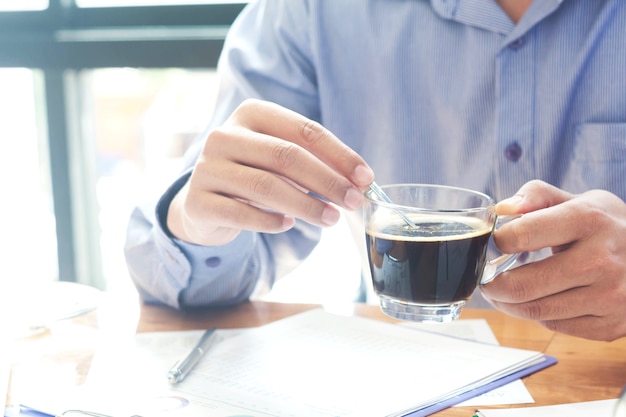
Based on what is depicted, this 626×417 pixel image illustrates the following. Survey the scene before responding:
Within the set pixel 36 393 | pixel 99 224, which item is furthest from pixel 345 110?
pixel 99 224

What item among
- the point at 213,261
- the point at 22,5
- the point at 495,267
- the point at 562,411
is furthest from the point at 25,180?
the point at 562,411

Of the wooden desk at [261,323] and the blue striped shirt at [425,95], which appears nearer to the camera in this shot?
the wooden desk at [261,323]

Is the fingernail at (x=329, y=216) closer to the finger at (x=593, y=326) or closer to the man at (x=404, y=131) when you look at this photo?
the man at (x=404, y=131)

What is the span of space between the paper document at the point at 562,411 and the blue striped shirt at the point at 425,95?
20.4 inches

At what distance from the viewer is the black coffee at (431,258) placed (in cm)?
77

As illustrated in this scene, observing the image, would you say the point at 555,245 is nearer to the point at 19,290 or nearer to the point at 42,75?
the point at 19,290

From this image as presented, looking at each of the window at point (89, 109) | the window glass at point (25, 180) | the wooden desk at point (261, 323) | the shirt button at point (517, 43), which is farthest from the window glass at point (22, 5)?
the shirt button at point (517, 43)

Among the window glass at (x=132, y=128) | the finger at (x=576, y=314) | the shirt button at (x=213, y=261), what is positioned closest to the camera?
the finger at (x=576, y=314)

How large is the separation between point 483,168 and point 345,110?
0.29 metres

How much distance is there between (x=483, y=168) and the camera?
129cm

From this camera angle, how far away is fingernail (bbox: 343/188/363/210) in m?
0.82

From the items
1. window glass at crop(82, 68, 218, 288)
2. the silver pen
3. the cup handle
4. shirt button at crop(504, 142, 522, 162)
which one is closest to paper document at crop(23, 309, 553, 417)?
the silver pen

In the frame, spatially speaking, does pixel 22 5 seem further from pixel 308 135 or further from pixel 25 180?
pixel 308 135

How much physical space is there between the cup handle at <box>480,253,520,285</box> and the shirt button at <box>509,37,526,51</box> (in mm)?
522
